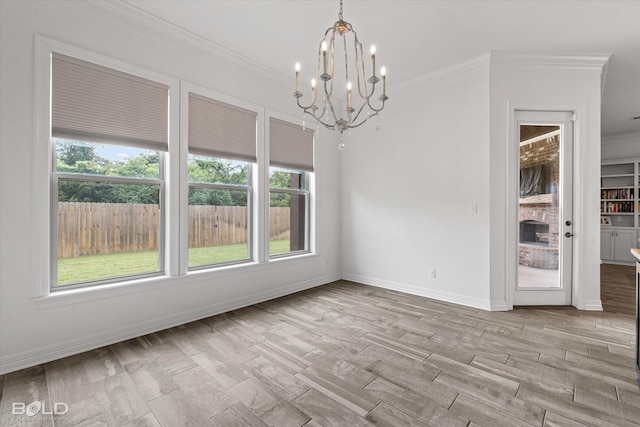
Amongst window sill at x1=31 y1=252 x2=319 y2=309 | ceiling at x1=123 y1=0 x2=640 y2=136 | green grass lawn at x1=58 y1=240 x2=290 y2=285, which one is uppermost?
ceiling at x1=123 y1=0 x2=640 y2=136

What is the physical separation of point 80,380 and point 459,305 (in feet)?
13.1

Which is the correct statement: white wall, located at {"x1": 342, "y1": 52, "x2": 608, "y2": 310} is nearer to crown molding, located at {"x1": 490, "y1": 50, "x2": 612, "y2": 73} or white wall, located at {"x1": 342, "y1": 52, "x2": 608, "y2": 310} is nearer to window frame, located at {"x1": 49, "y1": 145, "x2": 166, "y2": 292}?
crown molding, located at {"x1": 490, "y1": 50, "x2": 612, "y2": 73}

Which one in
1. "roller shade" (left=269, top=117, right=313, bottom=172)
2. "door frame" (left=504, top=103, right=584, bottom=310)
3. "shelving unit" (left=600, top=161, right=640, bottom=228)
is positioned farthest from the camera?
"shelving unit" (left=600, top=161, right=640, bottom=228)

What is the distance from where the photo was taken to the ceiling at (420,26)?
2730 millimetres

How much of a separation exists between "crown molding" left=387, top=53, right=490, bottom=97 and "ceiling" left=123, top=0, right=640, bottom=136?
0.36 feet

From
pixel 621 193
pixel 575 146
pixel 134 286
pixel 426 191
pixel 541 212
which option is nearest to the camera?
pixel 134 286

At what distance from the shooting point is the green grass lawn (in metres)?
2.64

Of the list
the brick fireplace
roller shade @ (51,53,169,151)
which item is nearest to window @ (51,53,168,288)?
roller shade @ (51,53,169,151)

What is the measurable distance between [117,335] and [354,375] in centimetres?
225

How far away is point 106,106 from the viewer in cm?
272

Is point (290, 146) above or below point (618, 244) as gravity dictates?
above

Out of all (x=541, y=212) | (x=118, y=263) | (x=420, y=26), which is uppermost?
(x=420, y=26)

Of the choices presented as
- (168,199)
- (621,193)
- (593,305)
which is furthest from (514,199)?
(621,193)

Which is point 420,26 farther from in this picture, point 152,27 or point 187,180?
point 187,180
